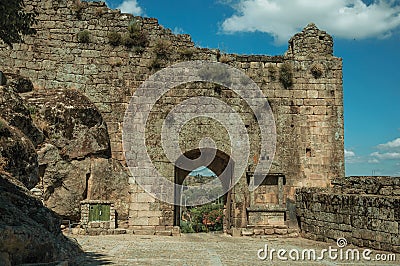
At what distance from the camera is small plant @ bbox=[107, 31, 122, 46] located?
1397cm

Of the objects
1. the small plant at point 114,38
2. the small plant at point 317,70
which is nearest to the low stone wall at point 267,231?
the small plant at point 317,70

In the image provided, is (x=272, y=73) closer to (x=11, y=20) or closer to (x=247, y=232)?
(x=247, y=232)

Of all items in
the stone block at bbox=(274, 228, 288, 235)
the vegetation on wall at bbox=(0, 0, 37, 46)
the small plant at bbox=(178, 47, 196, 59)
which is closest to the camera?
the vegetation on wall at bbox=(0, 0, 37, 46)

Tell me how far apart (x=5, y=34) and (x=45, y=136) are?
685 cm

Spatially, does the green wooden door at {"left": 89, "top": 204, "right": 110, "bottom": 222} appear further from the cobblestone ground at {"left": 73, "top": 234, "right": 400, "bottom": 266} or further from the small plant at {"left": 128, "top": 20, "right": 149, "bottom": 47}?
the small plant at {"left": 128, "top": 20, "right": 149, "bottom": 47}

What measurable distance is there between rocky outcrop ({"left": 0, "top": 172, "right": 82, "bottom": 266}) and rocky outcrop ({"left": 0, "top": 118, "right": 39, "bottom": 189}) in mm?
247

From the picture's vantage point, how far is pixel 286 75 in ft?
46.7

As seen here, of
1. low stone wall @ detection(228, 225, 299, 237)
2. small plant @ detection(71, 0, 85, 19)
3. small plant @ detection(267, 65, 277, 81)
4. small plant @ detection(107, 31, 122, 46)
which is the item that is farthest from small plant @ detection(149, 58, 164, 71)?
low stone wall @ detection(228, 225, 299, 237)

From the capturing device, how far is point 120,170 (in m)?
13.4

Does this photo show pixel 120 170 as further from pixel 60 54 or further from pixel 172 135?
pixel 60 54

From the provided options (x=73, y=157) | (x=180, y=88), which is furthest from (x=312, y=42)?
(x=73, y=157)

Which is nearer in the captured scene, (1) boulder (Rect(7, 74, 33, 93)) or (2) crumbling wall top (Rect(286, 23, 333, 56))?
(1) boulder (Rect(7, 74, 33, 93))

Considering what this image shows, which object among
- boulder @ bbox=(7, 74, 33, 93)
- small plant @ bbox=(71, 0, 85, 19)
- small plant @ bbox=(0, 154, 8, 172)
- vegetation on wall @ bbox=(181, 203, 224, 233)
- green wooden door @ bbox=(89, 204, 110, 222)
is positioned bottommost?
vegetation on wall @ bbox=(181, 203, 224, 233)

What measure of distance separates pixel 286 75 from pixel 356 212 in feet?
19.1
